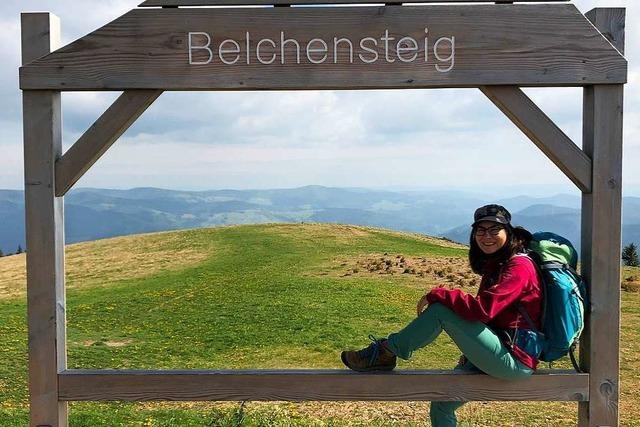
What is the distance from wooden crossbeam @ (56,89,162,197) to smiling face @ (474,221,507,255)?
2.99m

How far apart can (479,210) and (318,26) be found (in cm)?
207

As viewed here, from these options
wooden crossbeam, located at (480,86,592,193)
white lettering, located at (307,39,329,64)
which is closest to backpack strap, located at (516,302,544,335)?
wooden crossbeam, located at (480,86,592,193)

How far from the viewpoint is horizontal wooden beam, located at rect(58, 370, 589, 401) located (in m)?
5.10

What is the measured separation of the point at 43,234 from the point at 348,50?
10.1 feet

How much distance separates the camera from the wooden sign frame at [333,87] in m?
5.01

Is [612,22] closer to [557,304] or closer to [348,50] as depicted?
[348,50]

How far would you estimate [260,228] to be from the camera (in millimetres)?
33281

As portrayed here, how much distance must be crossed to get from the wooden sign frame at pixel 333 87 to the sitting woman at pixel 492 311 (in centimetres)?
38

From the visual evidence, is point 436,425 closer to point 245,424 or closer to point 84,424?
point 245,424

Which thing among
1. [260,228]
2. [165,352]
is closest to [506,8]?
[165,352]

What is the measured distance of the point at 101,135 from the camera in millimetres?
5035

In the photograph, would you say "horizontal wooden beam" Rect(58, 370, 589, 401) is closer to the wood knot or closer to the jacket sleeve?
the wood knot

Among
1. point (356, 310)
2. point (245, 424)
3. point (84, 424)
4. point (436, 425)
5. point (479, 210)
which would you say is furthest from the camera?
point (356, 310)

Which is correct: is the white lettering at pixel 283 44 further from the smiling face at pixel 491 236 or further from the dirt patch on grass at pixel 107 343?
the dirt patch on grass at pixel 107 343
